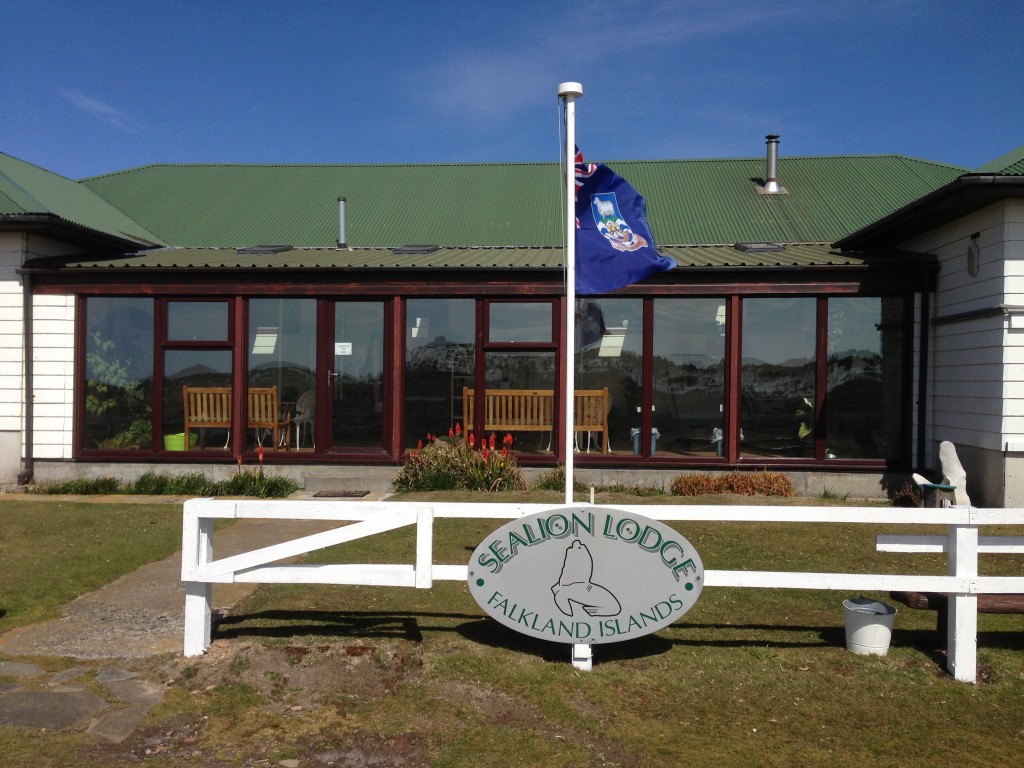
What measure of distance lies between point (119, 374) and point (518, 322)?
238 inches

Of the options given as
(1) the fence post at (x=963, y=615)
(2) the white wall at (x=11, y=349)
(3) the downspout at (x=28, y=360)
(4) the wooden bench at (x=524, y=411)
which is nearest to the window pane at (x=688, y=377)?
(4) the wooden bench at (x=524, y=411)

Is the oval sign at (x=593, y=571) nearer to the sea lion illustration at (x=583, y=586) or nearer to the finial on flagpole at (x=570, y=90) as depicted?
the sea lion illustration at (x=583, y=586)

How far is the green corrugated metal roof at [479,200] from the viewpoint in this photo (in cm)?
1759

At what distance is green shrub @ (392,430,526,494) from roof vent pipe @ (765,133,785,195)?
31.6 ft

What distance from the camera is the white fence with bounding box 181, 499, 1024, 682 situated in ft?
18.3

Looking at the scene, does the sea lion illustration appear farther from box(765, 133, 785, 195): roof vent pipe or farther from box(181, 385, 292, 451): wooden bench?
box(765, 133, 785, 195): roof vent pipe

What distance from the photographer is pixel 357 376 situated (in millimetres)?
13781

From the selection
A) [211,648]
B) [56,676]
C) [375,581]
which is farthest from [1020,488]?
[56,676]

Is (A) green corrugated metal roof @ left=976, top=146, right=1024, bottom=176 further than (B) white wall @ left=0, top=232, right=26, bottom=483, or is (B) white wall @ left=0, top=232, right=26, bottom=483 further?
(B) white wall @ left=0, top=232, right=26, bottom=483

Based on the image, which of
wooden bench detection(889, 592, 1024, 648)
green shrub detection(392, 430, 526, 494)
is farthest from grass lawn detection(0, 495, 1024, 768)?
green shrub detection(392, 430, 526, 494)

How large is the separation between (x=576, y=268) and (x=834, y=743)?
3557 mm

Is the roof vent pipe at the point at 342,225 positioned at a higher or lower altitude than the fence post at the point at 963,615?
higher

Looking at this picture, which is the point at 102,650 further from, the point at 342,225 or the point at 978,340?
the point at 342,225

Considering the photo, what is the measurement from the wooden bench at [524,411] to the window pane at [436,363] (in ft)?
0.83
